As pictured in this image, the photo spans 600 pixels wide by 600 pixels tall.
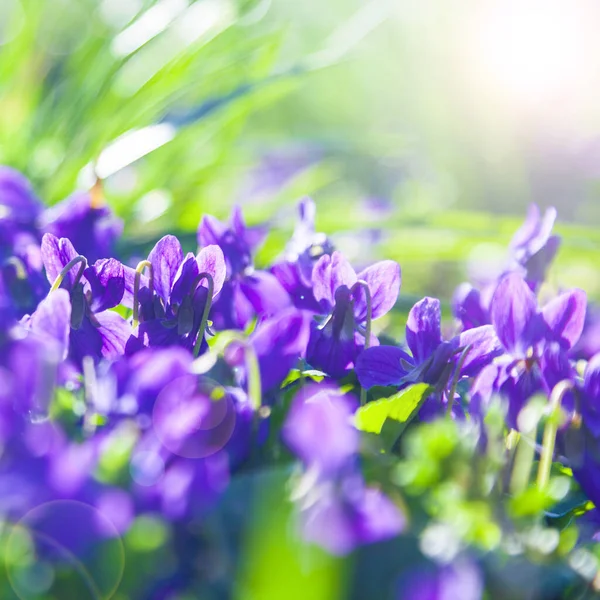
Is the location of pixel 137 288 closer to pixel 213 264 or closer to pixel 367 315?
pixel 213 264

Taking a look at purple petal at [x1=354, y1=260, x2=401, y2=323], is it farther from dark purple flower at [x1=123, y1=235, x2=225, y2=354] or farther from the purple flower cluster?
dark purple flower at [x1=123, y1=235, x2=225, y2=354]

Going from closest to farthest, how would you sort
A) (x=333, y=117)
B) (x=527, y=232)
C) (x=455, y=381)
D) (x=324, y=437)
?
(x=324, y=437) < (x=455, y=381) < (x=527, y=232) < (x=333, y=117)

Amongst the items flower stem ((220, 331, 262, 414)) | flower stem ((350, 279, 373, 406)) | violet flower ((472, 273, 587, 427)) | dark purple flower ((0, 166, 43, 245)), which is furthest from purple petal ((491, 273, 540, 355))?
dark purple flower ((0, 166, 43, 245))

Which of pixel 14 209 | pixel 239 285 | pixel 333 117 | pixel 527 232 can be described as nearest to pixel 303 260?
pixel 239 285

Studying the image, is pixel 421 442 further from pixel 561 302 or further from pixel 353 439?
pixel 561 302

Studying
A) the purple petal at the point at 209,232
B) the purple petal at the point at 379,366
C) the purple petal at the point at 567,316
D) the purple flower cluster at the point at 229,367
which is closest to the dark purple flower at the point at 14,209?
the purple flower cluster at the point at 229,367
